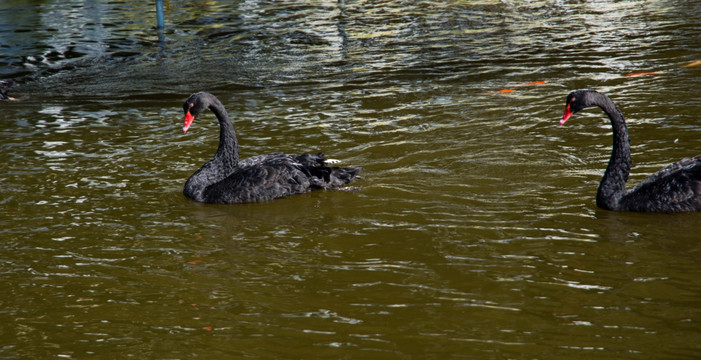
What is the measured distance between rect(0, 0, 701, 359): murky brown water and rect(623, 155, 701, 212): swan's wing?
0.20 meters

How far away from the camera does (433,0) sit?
23.9m

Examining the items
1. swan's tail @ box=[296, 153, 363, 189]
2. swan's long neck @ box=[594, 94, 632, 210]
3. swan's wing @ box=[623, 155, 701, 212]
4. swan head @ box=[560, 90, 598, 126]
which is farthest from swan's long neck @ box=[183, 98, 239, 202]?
swan's wing @ box=[623, 155, 701, 212]

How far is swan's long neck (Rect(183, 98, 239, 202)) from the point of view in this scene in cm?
791

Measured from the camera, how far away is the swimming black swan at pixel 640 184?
6.59 metres

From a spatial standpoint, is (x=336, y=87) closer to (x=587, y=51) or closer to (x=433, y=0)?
(x=587, y=51)

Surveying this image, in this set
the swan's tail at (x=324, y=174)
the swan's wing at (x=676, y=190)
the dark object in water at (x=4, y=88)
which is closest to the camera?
the swan's wing at (x=676, y=190)

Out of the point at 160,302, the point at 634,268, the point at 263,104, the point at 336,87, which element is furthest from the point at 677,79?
the point at 160,302

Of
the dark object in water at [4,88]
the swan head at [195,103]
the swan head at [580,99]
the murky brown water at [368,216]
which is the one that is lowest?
the murky brown water at [368,216]

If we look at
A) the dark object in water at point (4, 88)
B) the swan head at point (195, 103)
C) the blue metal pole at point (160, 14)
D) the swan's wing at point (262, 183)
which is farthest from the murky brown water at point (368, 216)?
the blue metal pole at point (160, 14)

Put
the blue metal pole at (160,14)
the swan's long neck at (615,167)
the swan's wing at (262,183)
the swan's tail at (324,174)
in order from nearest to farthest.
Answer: the swan's long neck at (615,167) < the swan's wing at (262,183) < the swan's tail at (324,174) < the blue metal pole at (160,14)

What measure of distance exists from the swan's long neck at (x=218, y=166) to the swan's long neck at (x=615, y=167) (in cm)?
336

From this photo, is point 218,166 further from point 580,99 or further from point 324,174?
point 580,99

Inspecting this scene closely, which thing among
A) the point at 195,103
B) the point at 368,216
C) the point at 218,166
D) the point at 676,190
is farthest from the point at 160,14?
the point at 676,190

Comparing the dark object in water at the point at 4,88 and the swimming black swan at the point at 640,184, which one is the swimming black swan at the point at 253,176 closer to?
the swimming black swan at the point at 640,184
